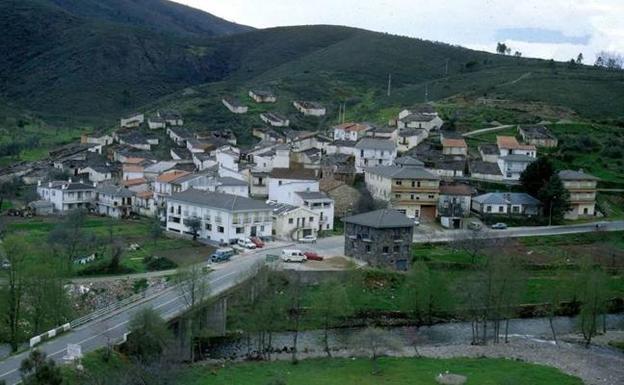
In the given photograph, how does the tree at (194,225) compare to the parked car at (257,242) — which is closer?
the parked car at (257,242)

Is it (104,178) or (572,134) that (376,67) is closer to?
(572,134)

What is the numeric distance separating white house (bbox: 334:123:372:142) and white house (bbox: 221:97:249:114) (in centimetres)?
2403

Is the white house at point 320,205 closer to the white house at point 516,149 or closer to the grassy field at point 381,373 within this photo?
the white house at point 516,149

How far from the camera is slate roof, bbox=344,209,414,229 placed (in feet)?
163

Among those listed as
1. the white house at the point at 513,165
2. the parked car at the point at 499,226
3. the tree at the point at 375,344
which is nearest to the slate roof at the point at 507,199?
the parked car at the point at 499,226

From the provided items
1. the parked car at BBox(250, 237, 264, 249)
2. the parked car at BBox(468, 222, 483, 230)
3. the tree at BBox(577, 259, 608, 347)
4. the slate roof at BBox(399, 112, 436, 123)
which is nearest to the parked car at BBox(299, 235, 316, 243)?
the parked car at BBox(250, 237, 264, 249)

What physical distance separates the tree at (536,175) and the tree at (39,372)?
50.0m

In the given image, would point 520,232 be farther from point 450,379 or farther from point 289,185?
point 450,379

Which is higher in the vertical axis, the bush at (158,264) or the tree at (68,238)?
the tree at (68,238)

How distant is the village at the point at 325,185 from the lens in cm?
5566

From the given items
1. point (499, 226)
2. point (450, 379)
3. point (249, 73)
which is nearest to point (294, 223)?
point (499, 226)

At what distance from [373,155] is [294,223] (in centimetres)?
1846

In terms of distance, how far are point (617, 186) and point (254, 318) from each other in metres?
47.5

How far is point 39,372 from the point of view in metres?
24.2
